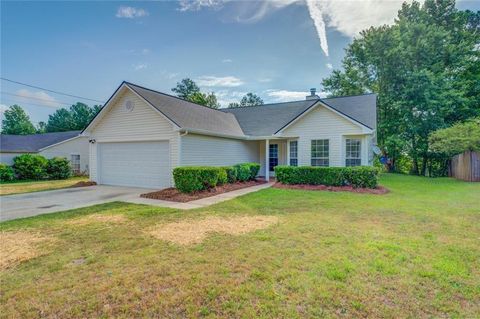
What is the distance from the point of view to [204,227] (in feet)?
18.7

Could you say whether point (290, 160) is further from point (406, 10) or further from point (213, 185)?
point (406, 10)

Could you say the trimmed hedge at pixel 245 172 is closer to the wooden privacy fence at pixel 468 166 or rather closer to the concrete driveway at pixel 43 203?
the concrete driveway at pixel 43 203

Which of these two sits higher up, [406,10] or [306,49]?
[406,10]

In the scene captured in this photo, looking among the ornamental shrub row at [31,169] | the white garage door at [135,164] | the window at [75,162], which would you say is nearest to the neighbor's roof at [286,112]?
the white garage door at [135,164]

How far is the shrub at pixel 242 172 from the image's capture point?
13489mm

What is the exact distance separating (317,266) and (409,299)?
1122 mm

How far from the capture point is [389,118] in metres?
22.7

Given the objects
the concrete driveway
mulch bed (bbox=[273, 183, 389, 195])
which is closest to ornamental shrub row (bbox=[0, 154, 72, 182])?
the concrete driveway

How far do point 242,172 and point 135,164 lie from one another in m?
5.58

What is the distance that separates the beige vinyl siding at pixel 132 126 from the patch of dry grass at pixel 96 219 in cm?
488

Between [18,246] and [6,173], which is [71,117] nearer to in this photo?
[6,173]

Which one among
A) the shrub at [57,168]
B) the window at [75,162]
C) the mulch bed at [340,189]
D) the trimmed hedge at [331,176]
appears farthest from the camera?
the window at [75,162]

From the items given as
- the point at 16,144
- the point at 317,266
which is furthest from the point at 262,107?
the point at 16,144

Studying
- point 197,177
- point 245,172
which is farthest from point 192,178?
point 245,172
